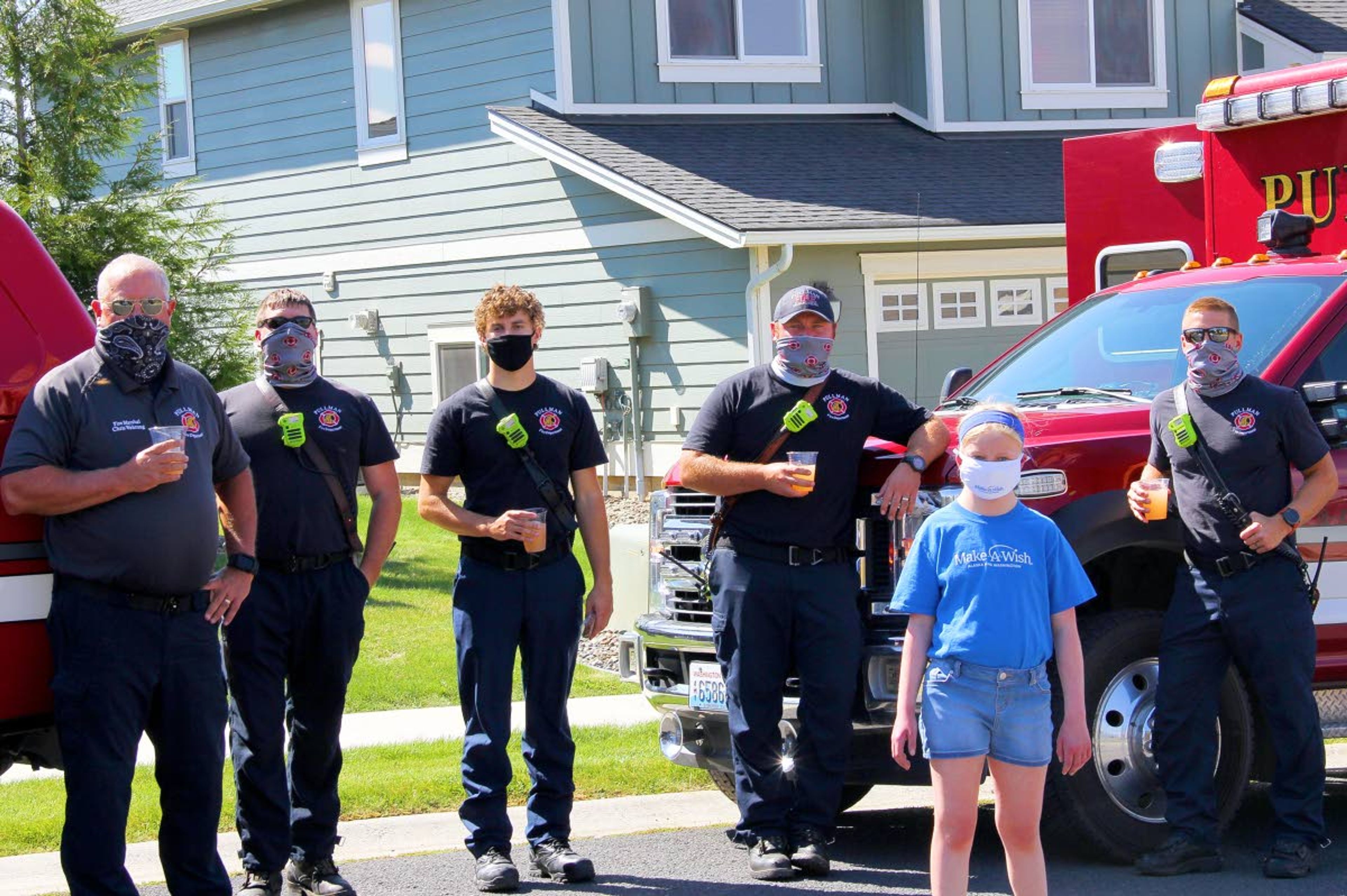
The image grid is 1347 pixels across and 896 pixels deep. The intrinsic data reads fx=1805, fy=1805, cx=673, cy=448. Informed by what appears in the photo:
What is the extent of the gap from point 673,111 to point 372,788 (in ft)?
34.3

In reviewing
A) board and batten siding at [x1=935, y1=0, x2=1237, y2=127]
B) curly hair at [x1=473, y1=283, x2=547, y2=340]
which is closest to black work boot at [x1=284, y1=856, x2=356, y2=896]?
curly hair at [x1=473, y1=283, x2=547, y2=340]

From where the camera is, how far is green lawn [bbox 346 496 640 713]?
34.2 ft

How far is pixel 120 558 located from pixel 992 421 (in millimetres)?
2495

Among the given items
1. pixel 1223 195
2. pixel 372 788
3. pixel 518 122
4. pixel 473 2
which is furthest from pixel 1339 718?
pixel 473 2

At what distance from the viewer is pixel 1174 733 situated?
6.32 meters

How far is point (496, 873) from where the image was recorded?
6312 mm

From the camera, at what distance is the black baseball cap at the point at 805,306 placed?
6.52 metres

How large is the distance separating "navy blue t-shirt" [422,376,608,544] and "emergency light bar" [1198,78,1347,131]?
3628 mm

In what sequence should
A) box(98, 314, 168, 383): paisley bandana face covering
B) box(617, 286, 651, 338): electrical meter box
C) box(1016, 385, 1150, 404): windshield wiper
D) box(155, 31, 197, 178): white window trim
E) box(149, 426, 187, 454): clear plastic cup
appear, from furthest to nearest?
box(155, 31, 197, 178): white window trim → box(617, 286, 651, 338): electrical meter box → box(1016, 385, 1150, 404): windshield wiper → box(98, 314, 168, 383): paisley bandana face covering → box(149, 426, 187, 454): clear plastic cup

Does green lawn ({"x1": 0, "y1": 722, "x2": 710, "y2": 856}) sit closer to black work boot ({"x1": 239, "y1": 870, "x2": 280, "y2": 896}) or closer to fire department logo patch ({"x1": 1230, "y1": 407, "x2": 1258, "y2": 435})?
black work boot ({"x1": 239, "y1": 870, "x2": 280, "y2": 896})

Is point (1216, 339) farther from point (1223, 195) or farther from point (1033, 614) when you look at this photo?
point (1223, 195)

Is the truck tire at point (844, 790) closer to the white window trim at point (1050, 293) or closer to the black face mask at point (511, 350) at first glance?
the black face mask at point (511, 350)

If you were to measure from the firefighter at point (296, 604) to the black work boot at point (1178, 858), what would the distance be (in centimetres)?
280

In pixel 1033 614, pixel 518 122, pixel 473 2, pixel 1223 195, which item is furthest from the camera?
pixel 473 2
